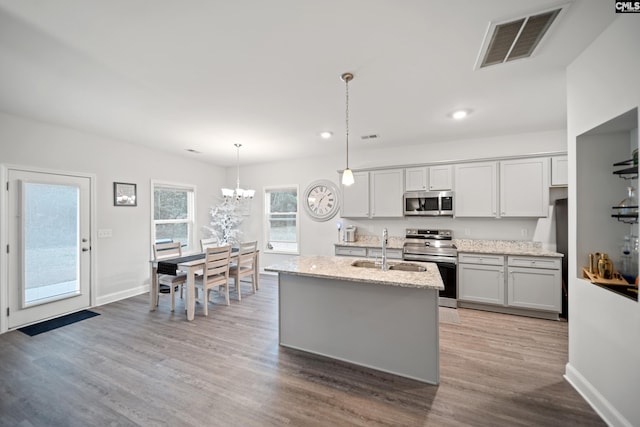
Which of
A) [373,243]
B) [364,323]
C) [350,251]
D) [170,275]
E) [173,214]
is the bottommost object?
[364,323]

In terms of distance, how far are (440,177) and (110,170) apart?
17.8ft

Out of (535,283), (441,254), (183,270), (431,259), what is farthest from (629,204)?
(183,270)

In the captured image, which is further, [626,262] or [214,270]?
[214,270]

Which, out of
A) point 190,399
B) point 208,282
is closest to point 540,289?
point 190,399

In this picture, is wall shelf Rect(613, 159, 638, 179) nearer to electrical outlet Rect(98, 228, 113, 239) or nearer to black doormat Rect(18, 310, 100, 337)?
black doormat Rect(18, 310, 100, 337)

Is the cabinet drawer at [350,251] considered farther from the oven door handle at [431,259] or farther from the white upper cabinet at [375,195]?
the oven door handle at [431,259]

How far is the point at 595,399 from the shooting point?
72.1 inches

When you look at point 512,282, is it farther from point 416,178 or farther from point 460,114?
point 460,114

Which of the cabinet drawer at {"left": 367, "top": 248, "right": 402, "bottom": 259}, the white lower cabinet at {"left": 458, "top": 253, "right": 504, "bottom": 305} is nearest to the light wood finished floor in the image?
the white lower cabinet at {"left": 458, "top": 253, "right": 504, "bottom": 305}

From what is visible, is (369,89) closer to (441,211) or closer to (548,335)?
(441,211)

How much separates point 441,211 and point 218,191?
16.3 ft

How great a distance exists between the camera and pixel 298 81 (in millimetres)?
2379

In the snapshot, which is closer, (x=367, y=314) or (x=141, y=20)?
(x=141, y=20)
